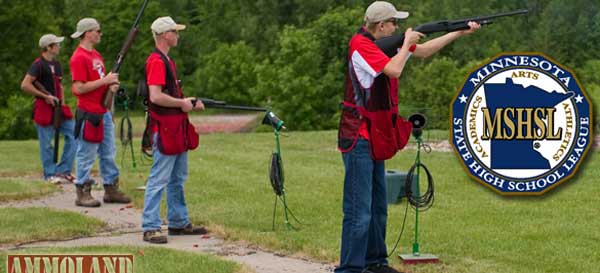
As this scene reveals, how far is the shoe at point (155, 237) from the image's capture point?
862 centimetres

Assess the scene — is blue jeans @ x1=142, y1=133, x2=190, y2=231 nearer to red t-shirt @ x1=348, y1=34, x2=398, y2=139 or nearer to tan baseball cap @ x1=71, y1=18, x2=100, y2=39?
tan baseball cap @ x1=71, y1=18, x2=100, y2=39

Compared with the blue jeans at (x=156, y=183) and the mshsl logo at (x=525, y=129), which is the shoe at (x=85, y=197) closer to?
the blue jeans at (x=156, y=183)

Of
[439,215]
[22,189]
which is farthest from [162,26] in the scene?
[22,189]

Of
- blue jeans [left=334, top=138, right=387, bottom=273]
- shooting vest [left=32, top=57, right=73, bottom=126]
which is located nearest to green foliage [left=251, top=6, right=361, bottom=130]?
shooting vest [left=32, top=57, right=73, bottom=126]

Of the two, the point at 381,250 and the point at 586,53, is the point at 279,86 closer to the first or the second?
the point at 586,53

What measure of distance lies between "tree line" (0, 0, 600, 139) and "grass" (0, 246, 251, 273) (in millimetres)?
14527

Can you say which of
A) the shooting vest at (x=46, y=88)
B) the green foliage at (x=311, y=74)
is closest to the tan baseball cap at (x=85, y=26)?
the shooting vest at (x=46, y=88)

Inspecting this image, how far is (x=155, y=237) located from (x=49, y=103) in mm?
4986

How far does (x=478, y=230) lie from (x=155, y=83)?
337 cm

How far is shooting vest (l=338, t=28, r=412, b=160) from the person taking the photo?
6664 mm

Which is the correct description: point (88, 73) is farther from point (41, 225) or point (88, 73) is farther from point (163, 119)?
point (163, 119)

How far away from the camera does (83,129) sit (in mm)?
10523

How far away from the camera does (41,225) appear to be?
942 centimetres

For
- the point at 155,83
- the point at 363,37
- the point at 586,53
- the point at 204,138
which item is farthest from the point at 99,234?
the point at 586,53
